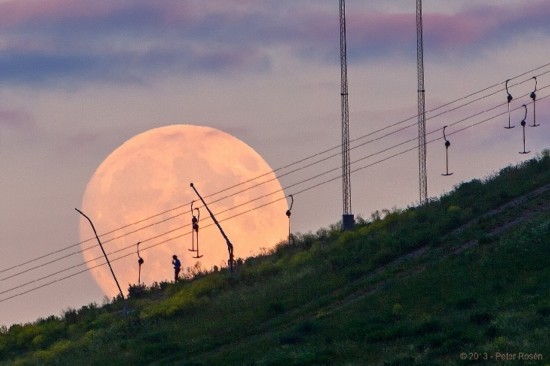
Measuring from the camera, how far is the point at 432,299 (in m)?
67.2

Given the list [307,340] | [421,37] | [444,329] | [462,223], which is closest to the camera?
[444,329]

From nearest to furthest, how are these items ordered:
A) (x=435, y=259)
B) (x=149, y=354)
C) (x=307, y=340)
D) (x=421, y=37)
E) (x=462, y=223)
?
(x=307, y=340)
(x=149, y=354)
(x=435, y=259)
(x=462, y=223)
(x=421, y=37)

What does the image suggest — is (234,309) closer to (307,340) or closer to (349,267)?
(349,267)

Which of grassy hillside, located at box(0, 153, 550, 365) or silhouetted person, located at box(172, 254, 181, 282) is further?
silhouetted person, located at box(172, 254, 181, 282)

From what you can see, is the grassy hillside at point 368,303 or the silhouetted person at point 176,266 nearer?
the grassy hillside at point 368,303

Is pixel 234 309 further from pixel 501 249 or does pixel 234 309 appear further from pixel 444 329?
pixel 444 329

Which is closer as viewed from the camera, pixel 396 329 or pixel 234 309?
pixel 396 329

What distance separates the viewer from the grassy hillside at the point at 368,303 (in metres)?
57.9

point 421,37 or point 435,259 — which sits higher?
point 421,37

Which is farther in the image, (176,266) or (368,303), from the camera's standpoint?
(176,266)

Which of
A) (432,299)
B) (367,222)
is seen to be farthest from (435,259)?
(367,222)

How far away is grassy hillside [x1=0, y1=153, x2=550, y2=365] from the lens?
5788cm

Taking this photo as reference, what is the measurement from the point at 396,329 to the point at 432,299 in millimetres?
6759

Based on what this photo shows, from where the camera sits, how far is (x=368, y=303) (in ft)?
228
